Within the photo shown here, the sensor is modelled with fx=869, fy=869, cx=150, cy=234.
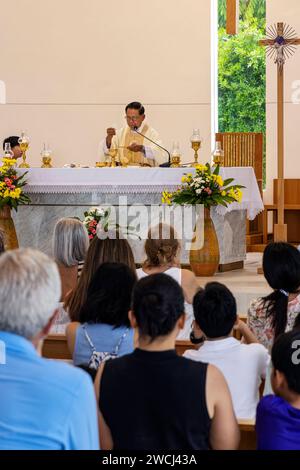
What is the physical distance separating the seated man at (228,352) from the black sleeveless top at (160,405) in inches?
25.2

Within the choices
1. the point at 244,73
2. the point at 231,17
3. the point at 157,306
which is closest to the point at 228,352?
the point at 157,306

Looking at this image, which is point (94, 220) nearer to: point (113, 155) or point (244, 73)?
point (113, 155)

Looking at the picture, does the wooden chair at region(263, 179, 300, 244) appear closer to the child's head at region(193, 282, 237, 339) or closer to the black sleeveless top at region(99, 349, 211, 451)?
the child's head at region(193, 282, 237, 339)

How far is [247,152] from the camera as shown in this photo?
1156 cm

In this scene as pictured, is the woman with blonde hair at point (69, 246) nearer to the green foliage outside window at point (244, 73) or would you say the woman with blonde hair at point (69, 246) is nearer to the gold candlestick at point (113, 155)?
the gold candlestick at point (113, 155)

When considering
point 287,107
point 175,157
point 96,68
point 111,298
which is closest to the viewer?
point 111,298

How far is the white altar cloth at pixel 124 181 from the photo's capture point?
29.2 ft

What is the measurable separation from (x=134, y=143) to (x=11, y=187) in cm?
141

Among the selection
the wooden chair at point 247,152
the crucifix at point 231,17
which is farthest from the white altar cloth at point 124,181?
the wooden chair at point 247,152

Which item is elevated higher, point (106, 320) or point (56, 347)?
point (106, 320)

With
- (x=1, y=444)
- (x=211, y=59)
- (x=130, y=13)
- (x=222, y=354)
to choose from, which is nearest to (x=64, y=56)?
(x=130, y=13)

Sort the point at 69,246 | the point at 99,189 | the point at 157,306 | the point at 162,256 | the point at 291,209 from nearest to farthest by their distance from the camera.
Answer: the point at 157,306 < the point at 69,246 < the point at 162,256 < the point at 99,189 < the point at 291,209

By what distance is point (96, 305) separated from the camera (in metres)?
3.28

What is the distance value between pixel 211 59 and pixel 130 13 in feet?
4.55
